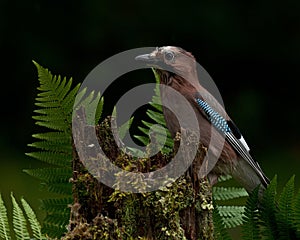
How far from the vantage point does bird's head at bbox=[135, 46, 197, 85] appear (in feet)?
11.6

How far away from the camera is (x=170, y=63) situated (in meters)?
3.64

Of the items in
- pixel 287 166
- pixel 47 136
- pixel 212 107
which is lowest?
pixel 47 136

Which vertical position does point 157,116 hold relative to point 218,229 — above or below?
above

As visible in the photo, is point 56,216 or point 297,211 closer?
point 297,211

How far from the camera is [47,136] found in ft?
9.40

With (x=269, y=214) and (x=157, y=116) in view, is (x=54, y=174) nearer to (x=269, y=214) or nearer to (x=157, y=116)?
(x=157, y=116)

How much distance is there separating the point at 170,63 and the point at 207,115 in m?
0.29

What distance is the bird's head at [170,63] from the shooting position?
3.54 meters

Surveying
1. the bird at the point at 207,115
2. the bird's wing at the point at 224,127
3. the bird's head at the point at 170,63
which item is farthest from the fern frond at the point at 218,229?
the bird's head at the point at 170,63

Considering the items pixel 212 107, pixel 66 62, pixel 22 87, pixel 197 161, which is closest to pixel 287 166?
pixel 66 62

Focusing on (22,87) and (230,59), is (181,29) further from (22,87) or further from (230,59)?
(22,87)

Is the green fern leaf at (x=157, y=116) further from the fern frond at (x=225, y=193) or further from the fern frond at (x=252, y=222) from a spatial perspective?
the fern frond at (x=252, y=222)

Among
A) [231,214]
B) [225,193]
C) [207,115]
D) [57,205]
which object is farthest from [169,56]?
[57,205]

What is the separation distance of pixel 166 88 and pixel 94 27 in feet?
16.7
